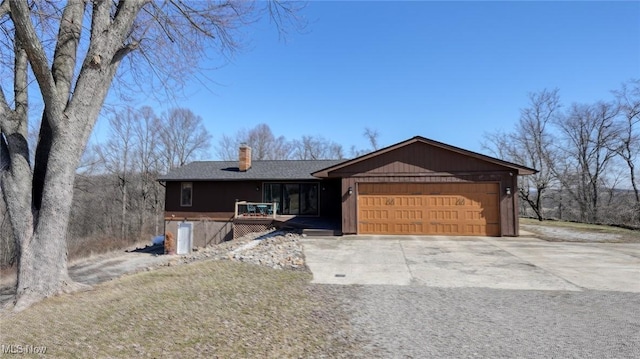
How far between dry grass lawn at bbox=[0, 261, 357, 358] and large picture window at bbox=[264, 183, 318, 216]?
42.3ft

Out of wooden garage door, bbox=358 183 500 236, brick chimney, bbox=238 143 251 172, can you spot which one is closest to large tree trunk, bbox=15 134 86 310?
wooden garage door, bbox=358 183 500 236

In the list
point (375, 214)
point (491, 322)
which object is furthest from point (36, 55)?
point (375, 214)

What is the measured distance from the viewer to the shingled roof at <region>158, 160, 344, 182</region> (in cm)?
1905

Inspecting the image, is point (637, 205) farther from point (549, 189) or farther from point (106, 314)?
point (106, 314)

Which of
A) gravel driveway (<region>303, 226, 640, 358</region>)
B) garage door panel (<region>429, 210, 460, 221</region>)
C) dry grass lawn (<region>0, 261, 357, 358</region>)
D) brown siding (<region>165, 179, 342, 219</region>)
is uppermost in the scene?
brown siding (<region>165, 179, 342, 219</region>)

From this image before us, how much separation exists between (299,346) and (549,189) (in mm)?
28457

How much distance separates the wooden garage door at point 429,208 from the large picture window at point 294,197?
19.6 ft

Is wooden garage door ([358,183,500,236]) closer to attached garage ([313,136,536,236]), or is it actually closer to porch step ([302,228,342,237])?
attached garage ([313,136,536,236])

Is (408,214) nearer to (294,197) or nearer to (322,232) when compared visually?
(322,232)

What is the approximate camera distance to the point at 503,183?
1262 centimetres

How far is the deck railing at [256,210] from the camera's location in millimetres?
17922

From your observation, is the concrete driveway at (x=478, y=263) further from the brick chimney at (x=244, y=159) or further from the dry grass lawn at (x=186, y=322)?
the brick chimney at (x=244, y=159)

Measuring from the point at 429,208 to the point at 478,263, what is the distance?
5.08 metres

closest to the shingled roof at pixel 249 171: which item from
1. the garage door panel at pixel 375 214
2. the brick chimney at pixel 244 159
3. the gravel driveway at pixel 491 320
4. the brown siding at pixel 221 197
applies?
the brick chimney at pixel 244 159
